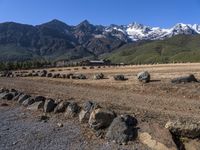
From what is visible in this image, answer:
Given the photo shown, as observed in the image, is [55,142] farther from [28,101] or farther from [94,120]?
[28,101]

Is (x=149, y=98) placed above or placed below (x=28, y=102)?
above

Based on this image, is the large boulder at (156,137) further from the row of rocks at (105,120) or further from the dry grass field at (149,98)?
the dry grass field at (149,98)

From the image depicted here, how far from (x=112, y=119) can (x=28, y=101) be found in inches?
327

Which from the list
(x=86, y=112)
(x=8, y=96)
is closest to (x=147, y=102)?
(x=86, y=112)

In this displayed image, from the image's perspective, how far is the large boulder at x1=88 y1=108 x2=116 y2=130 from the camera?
14.5 metres

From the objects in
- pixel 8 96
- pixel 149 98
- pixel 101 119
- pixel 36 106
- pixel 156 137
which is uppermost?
pixel 101 119

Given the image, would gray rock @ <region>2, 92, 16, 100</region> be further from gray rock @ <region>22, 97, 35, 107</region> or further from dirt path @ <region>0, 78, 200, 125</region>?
gray rock @ <region>22, 97, 35, 107</region>

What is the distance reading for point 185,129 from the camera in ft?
41.7

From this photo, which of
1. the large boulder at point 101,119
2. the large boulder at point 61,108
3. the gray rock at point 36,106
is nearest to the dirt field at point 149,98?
the large boulder at point 101,119

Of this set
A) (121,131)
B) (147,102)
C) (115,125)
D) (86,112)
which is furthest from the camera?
(147,102)

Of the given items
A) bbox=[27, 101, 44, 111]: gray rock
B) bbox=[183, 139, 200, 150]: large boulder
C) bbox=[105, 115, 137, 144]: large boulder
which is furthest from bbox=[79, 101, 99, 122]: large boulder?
bbox=[183, 139, 200, 150]: large boulder

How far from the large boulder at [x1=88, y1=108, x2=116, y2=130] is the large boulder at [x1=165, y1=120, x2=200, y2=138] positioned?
223 centimetres

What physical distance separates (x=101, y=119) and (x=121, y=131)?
136cm

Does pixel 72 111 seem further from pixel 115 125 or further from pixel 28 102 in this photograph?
pixel 28 102
